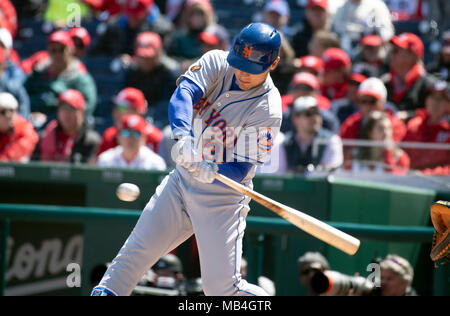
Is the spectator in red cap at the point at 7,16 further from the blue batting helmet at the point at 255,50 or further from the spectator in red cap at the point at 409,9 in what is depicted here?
the blue batting helmet at the point at 255,50

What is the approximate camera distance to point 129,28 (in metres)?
7.77

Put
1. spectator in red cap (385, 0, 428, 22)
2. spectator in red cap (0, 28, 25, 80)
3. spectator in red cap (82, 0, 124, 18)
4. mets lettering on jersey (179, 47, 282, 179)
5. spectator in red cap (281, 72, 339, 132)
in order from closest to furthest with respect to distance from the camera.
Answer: mets lettering on jersey (179, 47, 282, 179) < spectator in red cap (281, 72, 339, 132) < spectator in red cap (0, 28, 25, 80) < spectator in red cap (385, 0, 428, 22) < spectator in red cap (82, 0, 124, 18)

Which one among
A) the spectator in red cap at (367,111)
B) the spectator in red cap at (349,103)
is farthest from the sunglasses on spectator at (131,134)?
the spectator in red cap at (349,103)

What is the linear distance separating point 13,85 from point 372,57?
3386 millimetres

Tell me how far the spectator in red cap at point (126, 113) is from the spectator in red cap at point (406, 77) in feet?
6.97

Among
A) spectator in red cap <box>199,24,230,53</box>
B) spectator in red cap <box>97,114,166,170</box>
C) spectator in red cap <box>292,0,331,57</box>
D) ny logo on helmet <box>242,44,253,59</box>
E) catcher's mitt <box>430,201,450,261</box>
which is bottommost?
catcher's mitt <box>430,201,450,261</box>

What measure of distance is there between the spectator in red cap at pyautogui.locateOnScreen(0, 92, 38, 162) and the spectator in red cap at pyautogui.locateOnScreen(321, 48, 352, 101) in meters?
2.65

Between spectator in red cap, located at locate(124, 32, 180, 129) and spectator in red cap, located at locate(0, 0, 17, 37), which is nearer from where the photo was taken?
spectator in red cap, located at locate(124, 32, 180, 129)

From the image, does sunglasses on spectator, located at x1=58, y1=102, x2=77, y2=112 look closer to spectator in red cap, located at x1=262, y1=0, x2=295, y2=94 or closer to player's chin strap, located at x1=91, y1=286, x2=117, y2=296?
spectator in red cap, located at x1=262, y1=0, x2=295, y2=94

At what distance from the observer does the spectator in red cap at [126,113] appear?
5914 millimetres

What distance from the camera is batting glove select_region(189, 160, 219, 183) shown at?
9.81ft

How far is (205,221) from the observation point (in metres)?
3.15

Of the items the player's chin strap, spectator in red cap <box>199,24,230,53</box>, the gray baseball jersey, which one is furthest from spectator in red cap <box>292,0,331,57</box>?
the player's chin strap

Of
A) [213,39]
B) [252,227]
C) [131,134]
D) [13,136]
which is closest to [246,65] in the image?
[252,227]
